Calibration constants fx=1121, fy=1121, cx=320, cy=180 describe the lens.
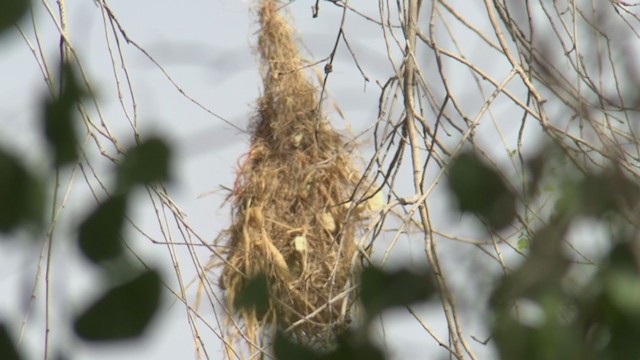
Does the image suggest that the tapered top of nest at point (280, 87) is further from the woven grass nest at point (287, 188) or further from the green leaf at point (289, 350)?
the green leaf at point (289, 350)

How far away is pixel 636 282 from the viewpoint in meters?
0.47

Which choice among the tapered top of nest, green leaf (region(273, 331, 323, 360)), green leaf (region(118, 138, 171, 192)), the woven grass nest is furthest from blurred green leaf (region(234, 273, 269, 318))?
the tapered top of nest

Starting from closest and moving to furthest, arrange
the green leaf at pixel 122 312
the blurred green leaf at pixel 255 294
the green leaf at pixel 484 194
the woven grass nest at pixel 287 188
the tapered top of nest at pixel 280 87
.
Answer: the green leaf at pixel 122 312
the green leaf at pixel 484 194
the blurred green leaf at pixel 255 294
the woven grass nest at pixel 287 188
the tapered top of nest at pixel 280 87

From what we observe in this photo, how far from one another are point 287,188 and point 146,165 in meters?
2.38

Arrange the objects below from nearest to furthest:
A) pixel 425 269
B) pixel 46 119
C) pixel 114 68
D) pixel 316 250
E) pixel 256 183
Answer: pixel 46 119 < pixel 425 269 < pixel 114 68 < pixel 316 250 < pixel 256 183

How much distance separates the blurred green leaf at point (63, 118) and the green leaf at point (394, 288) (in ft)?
0.54

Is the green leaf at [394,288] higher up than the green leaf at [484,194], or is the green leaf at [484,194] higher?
the green leaf at [484,194]

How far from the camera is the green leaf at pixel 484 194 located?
535mm

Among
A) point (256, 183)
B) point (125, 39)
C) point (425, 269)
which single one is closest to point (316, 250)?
point (256, 183)

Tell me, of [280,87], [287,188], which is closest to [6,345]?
[287,188]

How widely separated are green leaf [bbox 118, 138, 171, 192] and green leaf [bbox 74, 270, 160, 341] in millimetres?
37

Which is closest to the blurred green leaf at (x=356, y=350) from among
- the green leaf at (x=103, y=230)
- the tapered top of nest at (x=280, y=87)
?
the green leaf at (x=103, y=230)

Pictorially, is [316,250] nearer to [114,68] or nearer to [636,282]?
[114,68]

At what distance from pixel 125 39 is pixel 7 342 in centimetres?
105
